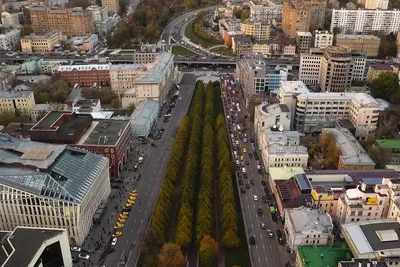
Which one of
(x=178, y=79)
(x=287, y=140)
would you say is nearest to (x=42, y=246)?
(x=287, y=140)

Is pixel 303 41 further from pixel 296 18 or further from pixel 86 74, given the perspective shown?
pixel 86 74

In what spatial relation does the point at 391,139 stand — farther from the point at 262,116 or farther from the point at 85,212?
the point at 85,212

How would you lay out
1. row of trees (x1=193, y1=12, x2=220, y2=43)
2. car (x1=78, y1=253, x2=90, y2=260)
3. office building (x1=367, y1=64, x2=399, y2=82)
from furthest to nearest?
row of trees (x1=193, y1=12, x2=220, y2=43)
office building (x1=367, y1=64, x2=399, y2=82)
car (x1=78, y1=253, x2=90, y2=260)

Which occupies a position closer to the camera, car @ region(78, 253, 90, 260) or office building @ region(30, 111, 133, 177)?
car @ region(78, 253, 90, 260)

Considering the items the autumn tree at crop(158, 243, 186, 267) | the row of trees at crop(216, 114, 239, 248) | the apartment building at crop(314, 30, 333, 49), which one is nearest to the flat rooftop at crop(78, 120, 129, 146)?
the row of trees at crop(216, 114, 239, 248)

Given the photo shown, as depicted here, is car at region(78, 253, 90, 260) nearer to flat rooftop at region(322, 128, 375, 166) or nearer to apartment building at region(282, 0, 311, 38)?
flat rooftop at region(322, 128, 375, 166)

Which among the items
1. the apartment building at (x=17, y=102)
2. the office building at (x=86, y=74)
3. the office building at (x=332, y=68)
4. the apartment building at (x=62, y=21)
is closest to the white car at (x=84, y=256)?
the apartment building at (x=17, y=102)
